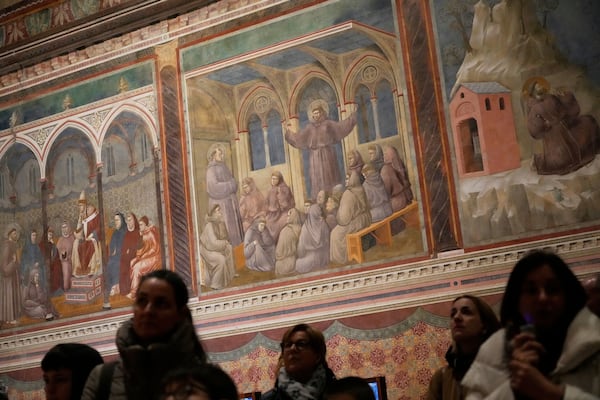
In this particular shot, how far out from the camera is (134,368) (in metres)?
3.92

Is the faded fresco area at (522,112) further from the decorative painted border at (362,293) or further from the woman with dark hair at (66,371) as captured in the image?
the woman with dark hair at (66,371)

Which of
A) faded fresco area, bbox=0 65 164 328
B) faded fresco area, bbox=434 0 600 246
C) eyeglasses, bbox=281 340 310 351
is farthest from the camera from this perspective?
faded fresco area, bbox=0 65 164 328

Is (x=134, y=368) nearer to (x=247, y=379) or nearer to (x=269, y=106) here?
(x=247, y=379)

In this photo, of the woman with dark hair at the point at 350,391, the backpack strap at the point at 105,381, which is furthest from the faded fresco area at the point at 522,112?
the backpack strap at the point at 105,381

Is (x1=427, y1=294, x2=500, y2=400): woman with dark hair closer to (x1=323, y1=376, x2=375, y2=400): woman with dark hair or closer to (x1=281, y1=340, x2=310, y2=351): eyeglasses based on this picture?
(x1=323, y1=376, x2=375, y2=400): woman with dark hair

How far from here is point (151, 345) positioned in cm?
395

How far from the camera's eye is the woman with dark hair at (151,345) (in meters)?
3.92

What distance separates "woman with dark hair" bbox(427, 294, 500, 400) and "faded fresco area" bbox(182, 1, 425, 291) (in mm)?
4623

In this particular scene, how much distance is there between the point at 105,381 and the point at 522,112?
6788 mm

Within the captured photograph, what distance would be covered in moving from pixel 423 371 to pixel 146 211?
4.52m

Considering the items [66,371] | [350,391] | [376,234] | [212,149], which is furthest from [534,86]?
[66,371]

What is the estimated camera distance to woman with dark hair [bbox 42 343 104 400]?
4367mm

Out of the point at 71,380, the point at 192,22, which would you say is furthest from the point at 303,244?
the point at 71,380

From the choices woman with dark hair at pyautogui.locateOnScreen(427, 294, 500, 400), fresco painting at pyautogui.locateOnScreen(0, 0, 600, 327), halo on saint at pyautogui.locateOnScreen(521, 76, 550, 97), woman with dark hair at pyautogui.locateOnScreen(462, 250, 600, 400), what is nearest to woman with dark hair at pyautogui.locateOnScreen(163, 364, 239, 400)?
woman with dark hair at pyautogui.locateOnScreen(462, 250, 600, 400)
